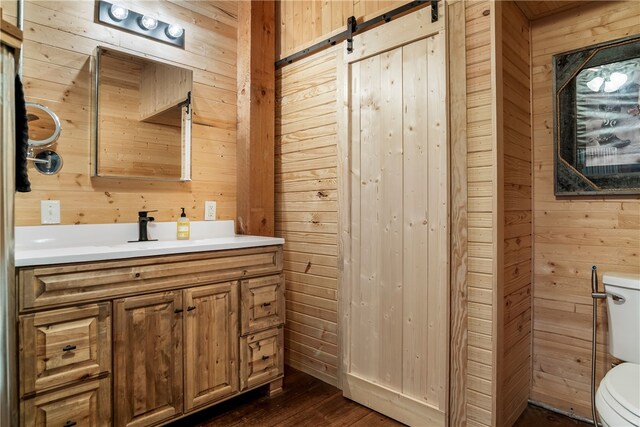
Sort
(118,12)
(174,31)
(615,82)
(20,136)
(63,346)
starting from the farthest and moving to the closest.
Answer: (174,31) < (118,12) < (615,82) < (63,346) < (20,136)

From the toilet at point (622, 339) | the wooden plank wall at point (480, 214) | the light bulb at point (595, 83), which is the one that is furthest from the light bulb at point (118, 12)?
the toilet at point (622, 339)

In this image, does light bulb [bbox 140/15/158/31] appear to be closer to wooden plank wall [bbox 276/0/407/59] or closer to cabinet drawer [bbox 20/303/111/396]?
wooden plank wall [bbox 276/0/407/59]

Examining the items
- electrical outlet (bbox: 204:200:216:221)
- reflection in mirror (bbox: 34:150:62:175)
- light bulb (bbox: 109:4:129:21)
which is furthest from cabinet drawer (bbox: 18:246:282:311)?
light bulb (bbox: 109:4:129:21)

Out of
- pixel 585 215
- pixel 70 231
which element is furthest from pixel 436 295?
pixel 70 231

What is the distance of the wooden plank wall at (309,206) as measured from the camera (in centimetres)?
237

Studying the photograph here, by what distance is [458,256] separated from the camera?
177 cm

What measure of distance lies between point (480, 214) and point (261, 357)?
1458 mm

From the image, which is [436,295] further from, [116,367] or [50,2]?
[50,2]

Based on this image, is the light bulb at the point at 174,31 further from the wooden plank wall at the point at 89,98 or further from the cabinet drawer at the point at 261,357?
the cabinet drawer at the point at 261,357

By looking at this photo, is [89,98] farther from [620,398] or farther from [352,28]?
[620,398]

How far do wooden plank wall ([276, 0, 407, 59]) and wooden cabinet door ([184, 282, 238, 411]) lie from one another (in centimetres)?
171

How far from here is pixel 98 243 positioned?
201 centimetres

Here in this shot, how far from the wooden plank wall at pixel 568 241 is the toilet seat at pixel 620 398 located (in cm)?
51

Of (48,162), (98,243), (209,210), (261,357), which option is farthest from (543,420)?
(48,162)
